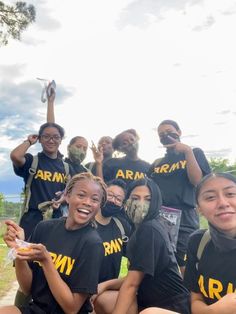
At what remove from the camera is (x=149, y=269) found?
305cm

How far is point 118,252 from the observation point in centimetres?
403

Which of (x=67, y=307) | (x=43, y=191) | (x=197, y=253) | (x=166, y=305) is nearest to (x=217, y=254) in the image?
(x=197, y=253)

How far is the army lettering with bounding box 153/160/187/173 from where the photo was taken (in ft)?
15.4

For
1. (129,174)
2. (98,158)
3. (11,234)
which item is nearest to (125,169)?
(129,174)

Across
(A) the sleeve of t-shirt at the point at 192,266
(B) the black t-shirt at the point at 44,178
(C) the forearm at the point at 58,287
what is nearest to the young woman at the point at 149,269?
(A) the sleeve of t-shirt at the point at 192,266

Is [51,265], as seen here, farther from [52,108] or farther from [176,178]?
[52,108]

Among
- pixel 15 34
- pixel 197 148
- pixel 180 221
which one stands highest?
pixel 15 34

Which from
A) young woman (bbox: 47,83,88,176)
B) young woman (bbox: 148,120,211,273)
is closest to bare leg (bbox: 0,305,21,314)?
young woman (bbox: 148,120,211,273)

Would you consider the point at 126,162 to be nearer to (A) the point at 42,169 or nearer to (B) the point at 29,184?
(A) the point at 42,169

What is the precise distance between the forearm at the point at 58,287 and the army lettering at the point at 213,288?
38.4 inches

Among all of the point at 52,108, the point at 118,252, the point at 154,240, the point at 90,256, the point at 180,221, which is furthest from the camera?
the point at 52,108

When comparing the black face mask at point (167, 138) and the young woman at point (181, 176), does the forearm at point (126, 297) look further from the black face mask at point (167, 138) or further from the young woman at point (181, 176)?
the black face mask at point (167, 138)

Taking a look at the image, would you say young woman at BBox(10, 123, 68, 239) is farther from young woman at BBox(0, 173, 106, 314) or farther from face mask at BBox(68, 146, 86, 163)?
young woman at BBox(0, 173, 106, 314)

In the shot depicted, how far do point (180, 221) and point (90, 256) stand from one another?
6.30 ft
